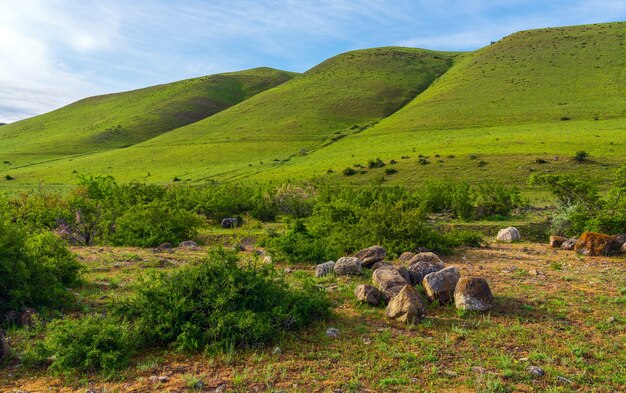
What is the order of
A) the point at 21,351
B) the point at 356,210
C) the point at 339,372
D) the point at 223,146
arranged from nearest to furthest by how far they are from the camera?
the point at 339,372, the point at 21,351, the point at 356,210, the point at 223,146

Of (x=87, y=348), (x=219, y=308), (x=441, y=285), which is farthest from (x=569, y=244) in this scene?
(x=87, y=348)

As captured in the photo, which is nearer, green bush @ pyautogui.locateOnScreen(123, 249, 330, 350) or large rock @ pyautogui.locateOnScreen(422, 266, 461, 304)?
green bush @ pyautogui.locateOnScreen(123, 249, 330, 350)

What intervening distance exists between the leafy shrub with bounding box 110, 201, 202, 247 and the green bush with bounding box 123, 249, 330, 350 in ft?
33.4

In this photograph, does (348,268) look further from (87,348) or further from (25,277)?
(25,277)

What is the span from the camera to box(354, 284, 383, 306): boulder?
9.21 m

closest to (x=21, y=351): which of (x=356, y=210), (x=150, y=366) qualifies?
(x=150, y=366)

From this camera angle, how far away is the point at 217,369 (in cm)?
661

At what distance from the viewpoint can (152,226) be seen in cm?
1855

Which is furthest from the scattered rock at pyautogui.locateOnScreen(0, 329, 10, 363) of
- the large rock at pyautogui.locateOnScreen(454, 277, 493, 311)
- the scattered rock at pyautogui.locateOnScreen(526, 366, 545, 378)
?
the large rock at pyautogui.locateOnScreen(454, 277, 493, 311)

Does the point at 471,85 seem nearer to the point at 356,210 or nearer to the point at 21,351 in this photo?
the point at 356,210

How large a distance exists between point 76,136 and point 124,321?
10215cm

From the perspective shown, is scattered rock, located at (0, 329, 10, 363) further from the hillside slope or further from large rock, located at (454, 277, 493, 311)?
the hillside slope

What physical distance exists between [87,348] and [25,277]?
299 cm

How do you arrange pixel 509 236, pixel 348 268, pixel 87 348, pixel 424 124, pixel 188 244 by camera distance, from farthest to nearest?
pixel 424 124 → pixel 509 236 → pixel 188 244 → pixel 348 268 → pixel 87 348
